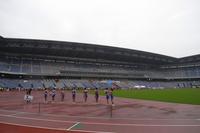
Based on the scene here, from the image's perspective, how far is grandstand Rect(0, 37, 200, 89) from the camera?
A: 224 feet

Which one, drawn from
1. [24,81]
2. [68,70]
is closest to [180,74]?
[68,70]

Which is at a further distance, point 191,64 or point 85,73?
point 191,64

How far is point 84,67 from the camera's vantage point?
3452 inches

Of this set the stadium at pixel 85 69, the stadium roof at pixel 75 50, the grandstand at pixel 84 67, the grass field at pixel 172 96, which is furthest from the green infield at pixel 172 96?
the grandstand at pixel 84 67

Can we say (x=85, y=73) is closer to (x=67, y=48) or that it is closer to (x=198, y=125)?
(x=67, y=48)

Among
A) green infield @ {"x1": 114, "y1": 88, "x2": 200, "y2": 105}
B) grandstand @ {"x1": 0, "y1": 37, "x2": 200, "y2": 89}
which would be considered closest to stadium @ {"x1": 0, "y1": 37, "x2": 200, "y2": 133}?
grandstand @ {"x1": 0, "y1": 37, "x2": 200, "y2": 89}

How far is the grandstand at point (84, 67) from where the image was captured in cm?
6812

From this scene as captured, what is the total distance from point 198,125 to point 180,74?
9511 cm

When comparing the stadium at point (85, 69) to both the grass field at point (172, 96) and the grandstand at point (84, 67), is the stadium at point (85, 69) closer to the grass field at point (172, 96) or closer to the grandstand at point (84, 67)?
the grandstand at point (84, 67)

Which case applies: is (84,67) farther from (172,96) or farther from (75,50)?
(172,96)

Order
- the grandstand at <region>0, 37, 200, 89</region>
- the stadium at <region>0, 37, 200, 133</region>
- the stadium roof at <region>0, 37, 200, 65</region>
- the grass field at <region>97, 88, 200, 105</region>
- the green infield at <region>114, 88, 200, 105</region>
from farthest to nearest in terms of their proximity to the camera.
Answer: the grandstand at <region>0, 37, 200, 89</region>
the stadium at <region>0, 37, 200, 133</region>
the stadium roof at <region>0, 37, 200, 65</region>
the green infield at <region>114, 88, 200, 105</region>
the grass field at <region>97, 88, 200, 105</region>

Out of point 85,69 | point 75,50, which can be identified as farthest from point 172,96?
point 85,69

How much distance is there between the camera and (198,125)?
1199 centimetres

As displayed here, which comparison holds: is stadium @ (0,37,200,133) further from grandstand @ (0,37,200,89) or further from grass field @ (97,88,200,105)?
grass field @ (97,88,200,105)
